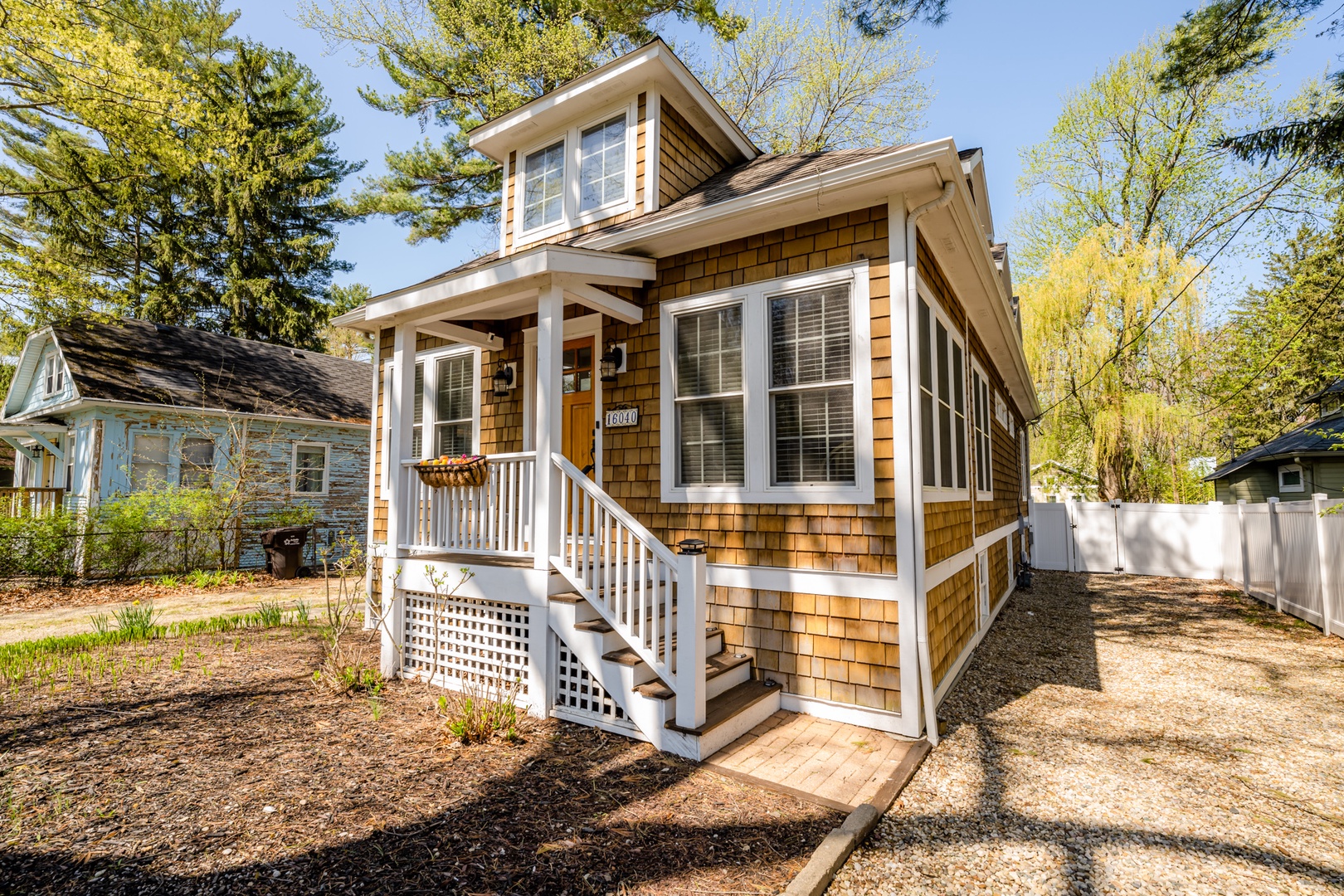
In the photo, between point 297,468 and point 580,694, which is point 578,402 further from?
point 297,468

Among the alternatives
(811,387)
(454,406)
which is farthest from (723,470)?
(454,406)

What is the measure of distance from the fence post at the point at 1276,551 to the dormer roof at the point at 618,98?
882 cm

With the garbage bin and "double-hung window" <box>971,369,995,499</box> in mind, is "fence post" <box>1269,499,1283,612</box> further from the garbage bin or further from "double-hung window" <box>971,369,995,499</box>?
the garbage bin

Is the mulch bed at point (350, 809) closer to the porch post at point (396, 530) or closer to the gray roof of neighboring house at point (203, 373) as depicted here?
the porch post at point (396, 530)

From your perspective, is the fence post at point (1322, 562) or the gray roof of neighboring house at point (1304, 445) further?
the gray roof of neighboring house at point (1304, 445)

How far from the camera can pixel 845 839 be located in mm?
2740

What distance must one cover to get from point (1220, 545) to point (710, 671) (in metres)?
13.4

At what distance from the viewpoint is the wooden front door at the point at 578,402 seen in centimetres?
615

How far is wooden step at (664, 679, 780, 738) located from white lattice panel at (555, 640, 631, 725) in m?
0.60

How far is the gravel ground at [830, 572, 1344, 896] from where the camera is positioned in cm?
265

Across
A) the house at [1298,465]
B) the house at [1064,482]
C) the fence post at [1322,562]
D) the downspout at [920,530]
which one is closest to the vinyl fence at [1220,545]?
the fence post at [1322,562]

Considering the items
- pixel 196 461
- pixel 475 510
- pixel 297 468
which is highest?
pixel 196 461

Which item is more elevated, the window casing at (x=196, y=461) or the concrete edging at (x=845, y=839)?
the window casing at (x=196, y=461)

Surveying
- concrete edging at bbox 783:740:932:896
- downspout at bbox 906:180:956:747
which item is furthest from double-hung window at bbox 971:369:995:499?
concrete edging at bbox 783:740:932:896
